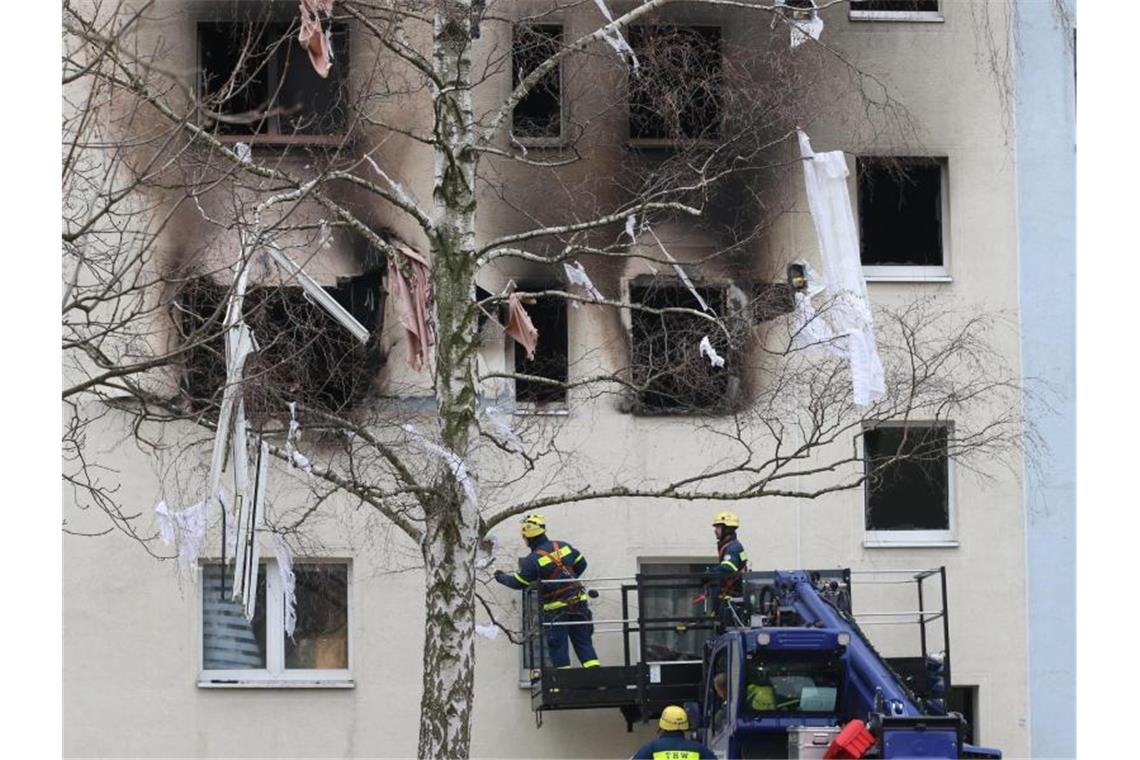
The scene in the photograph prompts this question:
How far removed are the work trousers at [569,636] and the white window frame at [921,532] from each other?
3268 mm

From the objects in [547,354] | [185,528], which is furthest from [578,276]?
Answer: [185,528]

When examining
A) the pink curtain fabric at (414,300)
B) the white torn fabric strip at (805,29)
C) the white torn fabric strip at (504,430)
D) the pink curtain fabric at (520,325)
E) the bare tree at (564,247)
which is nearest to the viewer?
the pink curtain fabric at (520,325)

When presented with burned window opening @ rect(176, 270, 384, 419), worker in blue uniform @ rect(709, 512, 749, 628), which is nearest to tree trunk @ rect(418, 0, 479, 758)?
burned window opening @ rect(176, 270, 384, 419)

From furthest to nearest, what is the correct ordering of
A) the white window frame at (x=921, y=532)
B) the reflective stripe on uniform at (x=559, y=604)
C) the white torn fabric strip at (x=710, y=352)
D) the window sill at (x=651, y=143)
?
1. the white window frame at (x=921, y=532)
2. the window sill at (x=651, y=143)
3. the reflective stripe on uniform at (x=559, y=604)
4. the white torn fabric strip at (x=710, y=352)

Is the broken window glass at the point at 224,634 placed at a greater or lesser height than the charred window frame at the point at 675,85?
lesser

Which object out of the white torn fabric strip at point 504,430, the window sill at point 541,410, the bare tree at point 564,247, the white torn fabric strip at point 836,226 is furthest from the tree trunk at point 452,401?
the white torn fabric strip at point 836,226

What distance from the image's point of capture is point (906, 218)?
2295cm

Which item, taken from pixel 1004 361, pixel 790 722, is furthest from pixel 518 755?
pixel 1004 361

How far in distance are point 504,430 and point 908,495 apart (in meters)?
5.00

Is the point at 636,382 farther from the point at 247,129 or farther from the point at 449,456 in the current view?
the point at 247,129

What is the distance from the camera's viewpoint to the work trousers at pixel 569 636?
2112 centimetres

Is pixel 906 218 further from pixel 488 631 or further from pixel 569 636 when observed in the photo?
pixel 488 631

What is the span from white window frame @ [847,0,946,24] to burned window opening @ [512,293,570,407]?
4394 mm

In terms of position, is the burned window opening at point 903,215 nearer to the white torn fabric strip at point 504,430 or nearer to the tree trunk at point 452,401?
the white torn fabric strip at point 504,430
